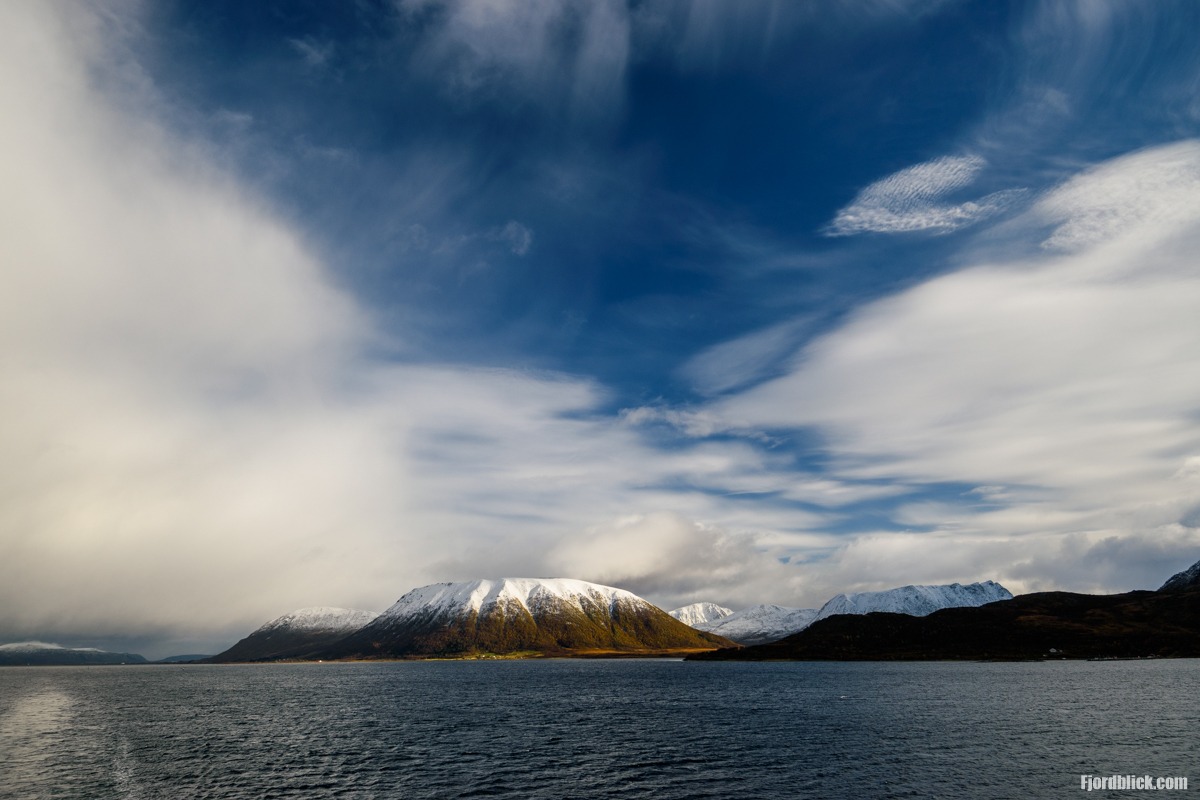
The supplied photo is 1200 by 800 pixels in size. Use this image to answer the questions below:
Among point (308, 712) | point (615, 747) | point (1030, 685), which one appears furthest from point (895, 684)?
point (308, 712)

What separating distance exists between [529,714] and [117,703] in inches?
5556

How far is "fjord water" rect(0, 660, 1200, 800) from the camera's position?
229ft

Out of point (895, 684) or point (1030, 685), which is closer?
point (1030, 685)

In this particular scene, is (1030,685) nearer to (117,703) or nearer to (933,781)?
(933,781)

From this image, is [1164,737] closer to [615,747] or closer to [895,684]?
[615,747]

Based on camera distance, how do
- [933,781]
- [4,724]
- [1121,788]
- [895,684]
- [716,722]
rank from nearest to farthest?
[1121,788] → [933,781] → [716,722] → [4,724] → [895,684]

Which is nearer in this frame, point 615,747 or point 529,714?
point 615,747

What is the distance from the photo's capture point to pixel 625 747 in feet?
305

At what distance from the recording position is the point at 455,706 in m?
157

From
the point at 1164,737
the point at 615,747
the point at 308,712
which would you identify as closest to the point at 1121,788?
the point at 1164,737

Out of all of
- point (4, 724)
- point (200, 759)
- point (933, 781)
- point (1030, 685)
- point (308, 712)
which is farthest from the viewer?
point (1030, 685)

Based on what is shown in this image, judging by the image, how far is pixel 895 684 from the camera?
628ft

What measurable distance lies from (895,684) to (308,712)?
16930cm

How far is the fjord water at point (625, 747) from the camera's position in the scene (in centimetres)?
6991
